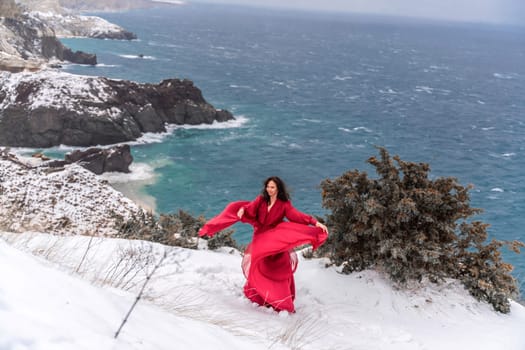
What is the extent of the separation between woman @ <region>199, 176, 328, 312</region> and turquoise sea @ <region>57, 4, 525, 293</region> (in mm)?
4431

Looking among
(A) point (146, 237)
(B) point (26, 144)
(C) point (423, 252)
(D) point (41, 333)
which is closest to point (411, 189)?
(C) point (423, 252)

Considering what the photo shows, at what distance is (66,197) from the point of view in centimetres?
1834

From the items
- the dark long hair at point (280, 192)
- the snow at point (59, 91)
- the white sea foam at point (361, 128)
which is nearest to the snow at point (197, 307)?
the dark long hair at point (280, 192)

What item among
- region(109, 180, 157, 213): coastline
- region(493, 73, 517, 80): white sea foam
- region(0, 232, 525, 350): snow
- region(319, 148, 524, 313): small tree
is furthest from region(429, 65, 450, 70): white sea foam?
region(0, 232, 525, 350): snow

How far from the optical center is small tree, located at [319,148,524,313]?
29.6 ft

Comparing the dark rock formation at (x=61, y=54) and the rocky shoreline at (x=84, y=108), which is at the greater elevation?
the dark rock formation at (x=61, y=54)

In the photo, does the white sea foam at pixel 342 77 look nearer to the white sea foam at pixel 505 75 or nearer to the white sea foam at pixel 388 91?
the white sea foam at pixel 388 91

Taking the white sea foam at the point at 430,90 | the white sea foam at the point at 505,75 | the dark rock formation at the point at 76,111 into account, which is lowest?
the dark rock formation at the point at 76,111

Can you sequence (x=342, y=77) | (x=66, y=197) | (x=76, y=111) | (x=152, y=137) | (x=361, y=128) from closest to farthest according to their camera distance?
1. (x=66, y=197)
2. (x=76, y=111)
3. (x=152, y=137)
4. (x=361, y=128)
5. (x=342, y=77)

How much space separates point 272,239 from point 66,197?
13.8m

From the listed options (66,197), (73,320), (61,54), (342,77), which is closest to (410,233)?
(73,320)

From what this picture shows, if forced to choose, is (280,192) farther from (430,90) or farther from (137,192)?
(430,90)

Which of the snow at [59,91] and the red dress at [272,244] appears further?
the snow at [59,91]

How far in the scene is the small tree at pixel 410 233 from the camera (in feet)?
29.6
